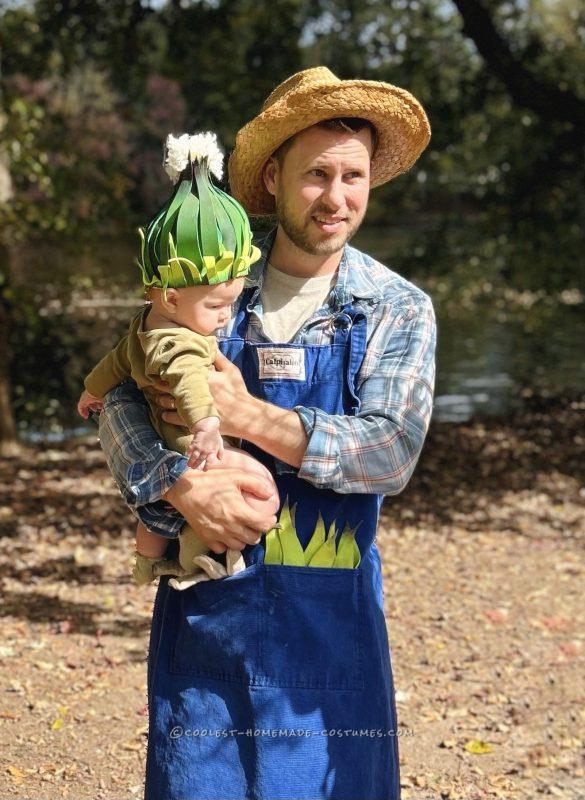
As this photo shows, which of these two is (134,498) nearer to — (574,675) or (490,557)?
(574,675)

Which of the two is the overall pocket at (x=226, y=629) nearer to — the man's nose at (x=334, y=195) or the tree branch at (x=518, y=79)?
the man's nose at (x=334, y=195)

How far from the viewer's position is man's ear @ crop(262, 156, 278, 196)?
248cm

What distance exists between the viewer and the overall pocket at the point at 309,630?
91.0 inches

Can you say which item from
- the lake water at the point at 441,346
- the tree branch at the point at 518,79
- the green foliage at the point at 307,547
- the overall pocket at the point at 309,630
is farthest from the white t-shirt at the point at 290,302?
the lake water at the point at 441,346

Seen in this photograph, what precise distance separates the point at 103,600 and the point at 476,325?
11.4 meters

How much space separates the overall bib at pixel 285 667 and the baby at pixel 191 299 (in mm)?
94

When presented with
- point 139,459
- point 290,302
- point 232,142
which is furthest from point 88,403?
point 232,142

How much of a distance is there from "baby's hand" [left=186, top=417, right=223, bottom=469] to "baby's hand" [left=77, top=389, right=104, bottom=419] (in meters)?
0.51

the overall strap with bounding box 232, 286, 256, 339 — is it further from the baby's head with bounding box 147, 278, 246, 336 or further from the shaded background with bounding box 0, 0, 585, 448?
the shaded background with bounding box 0, 0, 585, 448

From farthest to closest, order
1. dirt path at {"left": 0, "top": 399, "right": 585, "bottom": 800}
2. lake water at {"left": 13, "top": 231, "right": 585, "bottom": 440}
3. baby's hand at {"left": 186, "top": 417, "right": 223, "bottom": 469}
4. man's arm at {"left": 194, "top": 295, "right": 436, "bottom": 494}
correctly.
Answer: lake water at {"left": 13, "top": 231, "right": 585, "bottom": 440} < dirt path at {"left": 0, "top": 399, "right": 585, "bottom": 800} < man's arm at {"left": 194, "top": 295, "right": 436, "bottom": 494} < baby's hand at {"left": 186, "top": 417, "right": 223, "bottom": 469}

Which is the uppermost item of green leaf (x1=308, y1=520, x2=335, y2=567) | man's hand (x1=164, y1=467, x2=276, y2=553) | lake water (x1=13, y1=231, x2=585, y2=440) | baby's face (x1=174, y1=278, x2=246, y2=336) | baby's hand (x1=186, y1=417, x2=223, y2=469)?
baby's face (x1=174, y1=278, x2=246, y2=336)

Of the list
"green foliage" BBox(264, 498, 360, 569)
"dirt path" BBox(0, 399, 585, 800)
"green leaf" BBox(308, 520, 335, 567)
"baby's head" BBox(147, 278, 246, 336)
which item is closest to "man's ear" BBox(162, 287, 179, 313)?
"baby's head" BBox(147, 278, 246, 336)

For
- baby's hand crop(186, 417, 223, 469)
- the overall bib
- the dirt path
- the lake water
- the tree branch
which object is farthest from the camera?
the lake water

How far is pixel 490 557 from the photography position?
6.78 m
